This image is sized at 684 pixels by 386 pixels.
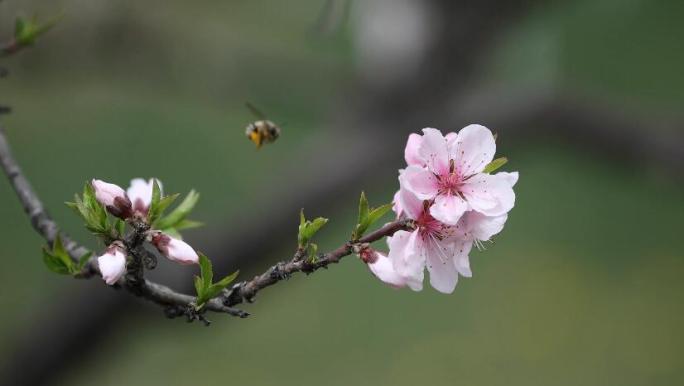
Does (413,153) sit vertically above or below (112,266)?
above

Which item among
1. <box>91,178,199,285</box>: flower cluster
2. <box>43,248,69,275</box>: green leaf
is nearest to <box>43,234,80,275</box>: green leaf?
<box>43,248,69,275</box>: green leaf

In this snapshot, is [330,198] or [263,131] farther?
[330,198]

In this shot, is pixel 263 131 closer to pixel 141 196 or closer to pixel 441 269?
pixel 141 196

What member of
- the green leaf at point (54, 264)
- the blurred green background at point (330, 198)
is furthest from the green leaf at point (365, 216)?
the blurred green background at point (330, 198)

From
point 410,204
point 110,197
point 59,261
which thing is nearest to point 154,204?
point 110,197

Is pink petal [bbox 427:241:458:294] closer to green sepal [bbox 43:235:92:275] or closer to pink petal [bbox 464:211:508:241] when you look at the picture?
pink petal [bbox 464:211:508:241]

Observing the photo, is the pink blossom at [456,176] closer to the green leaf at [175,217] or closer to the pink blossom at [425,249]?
the pink blossom at [425,249]
